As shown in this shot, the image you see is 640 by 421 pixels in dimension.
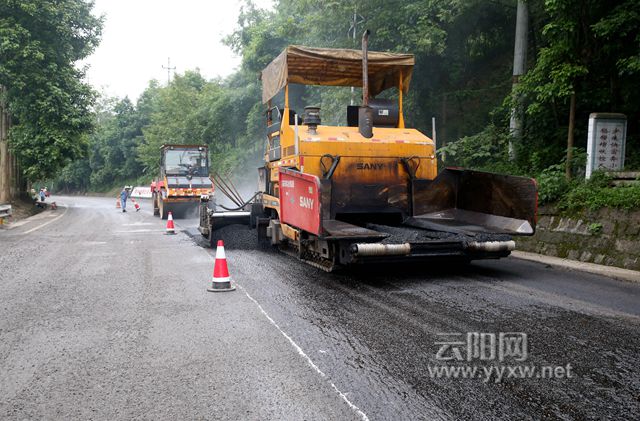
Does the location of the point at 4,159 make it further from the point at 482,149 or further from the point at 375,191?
the point at 375,191

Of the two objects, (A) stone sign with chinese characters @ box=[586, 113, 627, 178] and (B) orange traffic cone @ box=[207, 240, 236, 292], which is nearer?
(B) orange traffic cone @ box=[207, 240, 236, 292]

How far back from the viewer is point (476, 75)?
19562 mm

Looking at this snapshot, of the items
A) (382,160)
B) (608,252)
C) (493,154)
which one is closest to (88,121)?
(493,154)

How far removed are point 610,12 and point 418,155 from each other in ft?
16.6

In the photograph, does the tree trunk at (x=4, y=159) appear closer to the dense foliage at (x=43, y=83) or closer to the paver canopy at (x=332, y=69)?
the dense foliage at (x=43, y=83)

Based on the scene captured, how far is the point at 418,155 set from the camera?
27.6 ft

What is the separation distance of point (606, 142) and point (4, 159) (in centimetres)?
2697

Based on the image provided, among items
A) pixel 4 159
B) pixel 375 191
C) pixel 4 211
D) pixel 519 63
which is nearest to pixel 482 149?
pixel 519 63

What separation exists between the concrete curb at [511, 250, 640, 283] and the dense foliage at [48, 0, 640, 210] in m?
1.58

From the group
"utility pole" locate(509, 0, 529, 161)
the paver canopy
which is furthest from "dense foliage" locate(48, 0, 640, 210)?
the paver canopy

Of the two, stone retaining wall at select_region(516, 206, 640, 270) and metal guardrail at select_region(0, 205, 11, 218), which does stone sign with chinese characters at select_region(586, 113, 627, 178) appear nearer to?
stone retaining wall at select_region(516, 206, 640, 270)

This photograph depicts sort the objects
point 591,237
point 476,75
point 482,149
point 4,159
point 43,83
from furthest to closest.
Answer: point 4,159, point 43,83, point 476,75, point 482,149, point 591,237

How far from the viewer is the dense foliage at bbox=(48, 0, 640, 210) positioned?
10344 millimetres

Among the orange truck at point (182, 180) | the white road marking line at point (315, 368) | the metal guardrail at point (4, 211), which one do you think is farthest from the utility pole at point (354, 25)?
the metal guardrail at point (4, 211)
